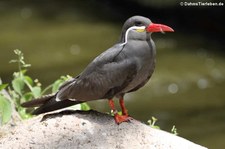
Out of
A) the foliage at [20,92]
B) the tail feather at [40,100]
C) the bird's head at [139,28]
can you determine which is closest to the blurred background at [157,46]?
the foliage at [20,92]

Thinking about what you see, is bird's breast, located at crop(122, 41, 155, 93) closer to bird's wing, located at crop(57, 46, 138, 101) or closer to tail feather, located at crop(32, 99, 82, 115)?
bird's wing, located at crop(57, 46, 138, 101)

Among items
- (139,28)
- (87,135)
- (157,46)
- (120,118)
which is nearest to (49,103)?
(87,135)

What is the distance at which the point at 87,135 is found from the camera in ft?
10.2

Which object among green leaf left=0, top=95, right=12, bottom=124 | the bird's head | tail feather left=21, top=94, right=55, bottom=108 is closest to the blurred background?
Result: green leaf left=0, top=95, right=12, bottom=124

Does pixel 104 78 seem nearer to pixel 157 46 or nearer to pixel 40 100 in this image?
pixel 40 100

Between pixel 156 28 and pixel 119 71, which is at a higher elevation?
pixel 156 28

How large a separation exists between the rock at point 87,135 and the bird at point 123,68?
81 mm

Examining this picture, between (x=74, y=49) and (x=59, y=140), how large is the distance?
5.44 metres

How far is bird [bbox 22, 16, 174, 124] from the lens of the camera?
9.77 ft

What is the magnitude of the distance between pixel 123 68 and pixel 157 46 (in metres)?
5.68

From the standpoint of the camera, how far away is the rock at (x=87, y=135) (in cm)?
307

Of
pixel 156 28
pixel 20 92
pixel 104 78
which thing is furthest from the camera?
pixel 20 92

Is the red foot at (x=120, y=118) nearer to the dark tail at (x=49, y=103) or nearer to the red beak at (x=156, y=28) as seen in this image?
the dark tail at (x=49, y=103)

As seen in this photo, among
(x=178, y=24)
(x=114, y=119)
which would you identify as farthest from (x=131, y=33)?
(x=178, y=24)
